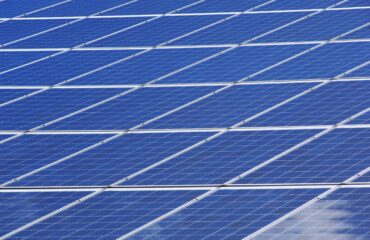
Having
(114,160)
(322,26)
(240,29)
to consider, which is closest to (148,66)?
(240,29)

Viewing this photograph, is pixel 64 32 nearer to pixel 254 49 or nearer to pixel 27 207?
pixel 254 49

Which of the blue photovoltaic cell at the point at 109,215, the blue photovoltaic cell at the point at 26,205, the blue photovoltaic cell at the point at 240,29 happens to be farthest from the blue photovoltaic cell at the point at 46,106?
the blue photovoltaic cell at the point at 109,215

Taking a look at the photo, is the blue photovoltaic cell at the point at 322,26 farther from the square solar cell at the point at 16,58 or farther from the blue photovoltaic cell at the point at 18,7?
the blue photovoltaic cell at the point at 18,7

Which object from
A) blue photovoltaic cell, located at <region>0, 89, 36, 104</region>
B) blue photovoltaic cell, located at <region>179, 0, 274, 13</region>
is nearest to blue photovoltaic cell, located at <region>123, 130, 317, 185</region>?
blue photovoltaic cell, located at <region>0, 89, 36, 104</region>

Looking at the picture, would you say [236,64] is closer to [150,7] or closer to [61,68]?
[61,68]

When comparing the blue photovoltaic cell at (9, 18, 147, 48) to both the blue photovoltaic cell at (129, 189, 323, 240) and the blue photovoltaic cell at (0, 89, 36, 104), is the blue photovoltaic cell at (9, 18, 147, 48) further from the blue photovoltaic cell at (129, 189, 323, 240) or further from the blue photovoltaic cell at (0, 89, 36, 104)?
the blue photovoltaic cell at (129, 189, 323, 240)

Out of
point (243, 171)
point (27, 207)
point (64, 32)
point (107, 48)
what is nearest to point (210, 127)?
point (243, 171)

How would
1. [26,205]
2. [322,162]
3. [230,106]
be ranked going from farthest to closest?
1. [230,106]
2. [322,162]
3. [26,205]
